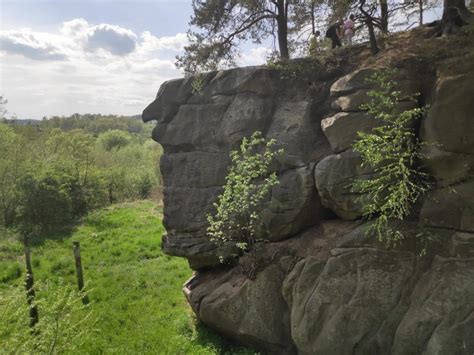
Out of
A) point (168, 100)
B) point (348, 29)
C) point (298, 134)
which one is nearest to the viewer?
point (298, 134)

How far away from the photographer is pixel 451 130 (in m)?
7.73

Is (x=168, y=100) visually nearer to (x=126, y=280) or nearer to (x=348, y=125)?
(x=348, y=125)

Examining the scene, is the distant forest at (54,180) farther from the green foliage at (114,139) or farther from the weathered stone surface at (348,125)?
the green foliage at (114,139)

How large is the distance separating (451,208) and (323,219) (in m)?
3.21

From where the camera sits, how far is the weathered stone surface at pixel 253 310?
9695 millimetres

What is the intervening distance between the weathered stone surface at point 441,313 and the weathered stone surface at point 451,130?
1872mm

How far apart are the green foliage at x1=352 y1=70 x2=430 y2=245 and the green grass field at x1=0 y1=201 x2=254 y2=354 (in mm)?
5064

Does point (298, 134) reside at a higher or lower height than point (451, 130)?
higher

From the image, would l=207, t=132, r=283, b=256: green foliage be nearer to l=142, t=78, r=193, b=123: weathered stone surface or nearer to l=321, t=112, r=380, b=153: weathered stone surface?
l=321, t=112, r=380, b=153: weathered stone surface

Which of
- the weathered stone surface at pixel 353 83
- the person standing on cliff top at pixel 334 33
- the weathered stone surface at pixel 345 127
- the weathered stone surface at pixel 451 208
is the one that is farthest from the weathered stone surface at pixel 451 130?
the person standing on cliff top at pixel 334 33

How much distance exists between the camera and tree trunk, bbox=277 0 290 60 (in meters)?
14.1

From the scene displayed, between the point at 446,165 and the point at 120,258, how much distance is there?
1535cm

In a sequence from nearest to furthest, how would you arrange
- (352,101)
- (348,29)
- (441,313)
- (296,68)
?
1. (441,313)
2. (352,101)
3. (296,68)
4. (348,29)

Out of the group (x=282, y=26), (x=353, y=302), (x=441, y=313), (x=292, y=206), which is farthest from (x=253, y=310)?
(x=282, y=26)
